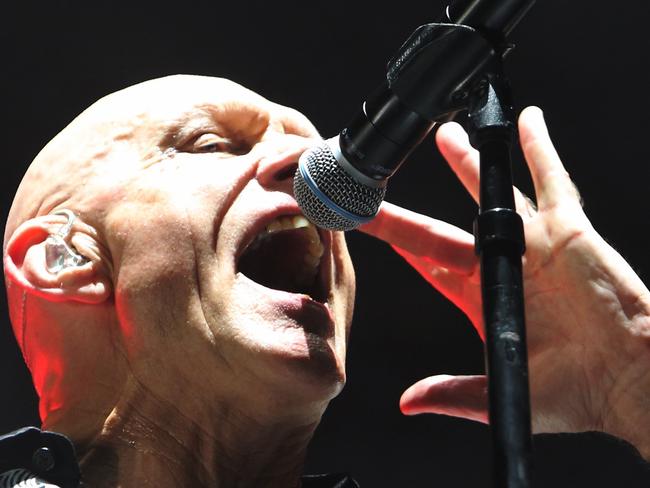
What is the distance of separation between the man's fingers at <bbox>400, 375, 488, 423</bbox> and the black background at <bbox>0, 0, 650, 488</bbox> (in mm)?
567

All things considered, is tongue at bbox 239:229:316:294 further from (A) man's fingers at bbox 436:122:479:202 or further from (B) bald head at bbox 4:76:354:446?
(A) man's fingers at bbox 436:122:479:202

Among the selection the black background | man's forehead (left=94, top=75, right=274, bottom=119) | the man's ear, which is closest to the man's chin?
the man's ear

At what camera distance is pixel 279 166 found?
1.71 metres

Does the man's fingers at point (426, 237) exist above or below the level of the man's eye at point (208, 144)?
above

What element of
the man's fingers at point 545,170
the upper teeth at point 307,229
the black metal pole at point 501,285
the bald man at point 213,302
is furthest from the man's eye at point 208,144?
the black metal pole at point 501,285

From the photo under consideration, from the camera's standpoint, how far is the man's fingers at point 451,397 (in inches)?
71.6

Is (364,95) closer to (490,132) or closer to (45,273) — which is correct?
(45,273)

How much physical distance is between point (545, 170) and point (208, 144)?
2.00 ft

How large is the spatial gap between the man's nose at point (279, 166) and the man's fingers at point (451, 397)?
0.47 m

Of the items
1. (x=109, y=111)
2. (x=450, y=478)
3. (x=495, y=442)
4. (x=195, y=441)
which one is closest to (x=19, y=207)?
(x=109, y=111)

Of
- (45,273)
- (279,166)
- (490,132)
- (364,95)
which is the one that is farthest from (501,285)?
(364,95)

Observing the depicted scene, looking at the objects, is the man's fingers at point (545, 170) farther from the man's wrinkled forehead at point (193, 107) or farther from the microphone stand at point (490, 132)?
the microphone stand at point (490, 132)

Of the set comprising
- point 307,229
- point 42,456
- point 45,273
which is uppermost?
point 307,229

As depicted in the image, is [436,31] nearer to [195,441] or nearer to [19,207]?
[195,441]
